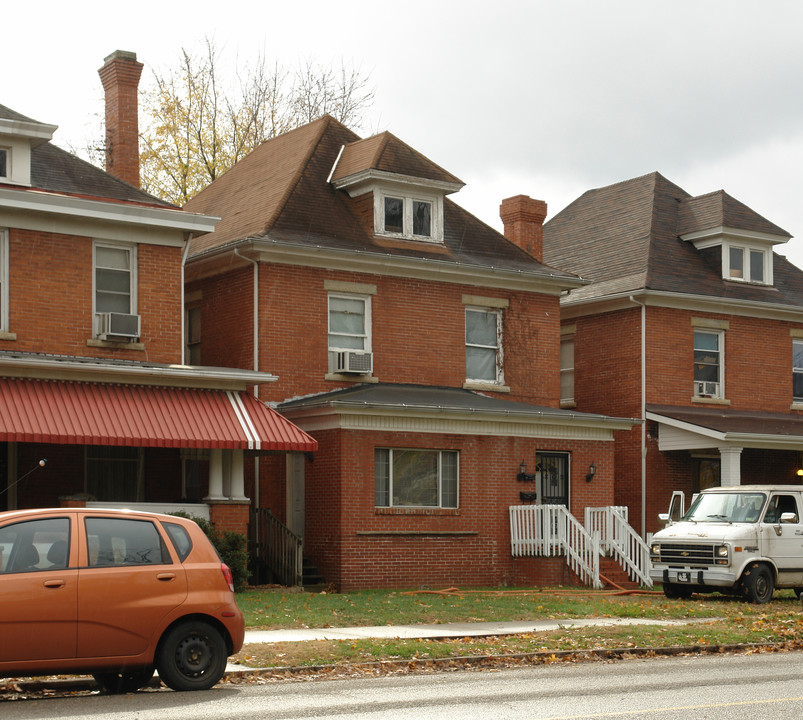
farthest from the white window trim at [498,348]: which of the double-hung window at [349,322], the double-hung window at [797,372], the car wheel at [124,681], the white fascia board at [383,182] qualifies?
the car wheel at [124,681]

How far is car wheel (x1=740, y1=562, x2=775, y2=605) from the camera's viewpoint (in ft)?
70.2

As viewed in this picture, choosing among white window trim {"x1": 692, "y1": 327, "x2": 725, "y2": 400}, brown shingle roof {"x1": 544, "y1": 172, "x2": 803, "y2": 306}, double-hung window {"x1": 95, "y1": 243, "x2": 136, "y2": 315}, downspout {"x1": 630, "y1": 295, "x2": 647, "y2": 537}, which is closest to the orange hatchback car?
double-hung window {"x1": 95, "y1": 243, "x2": 136, "y2": 315}

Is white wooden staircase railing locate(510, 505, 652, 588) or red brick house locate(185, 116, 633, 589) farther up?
red brick house locate(185, 116, 633, 589)

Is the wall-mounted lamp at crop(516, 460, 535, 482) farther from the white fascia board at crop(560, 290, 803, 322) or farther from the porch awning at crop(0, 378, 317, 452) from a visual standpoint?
the white fascia board at crop(560, 290, 803, 322)

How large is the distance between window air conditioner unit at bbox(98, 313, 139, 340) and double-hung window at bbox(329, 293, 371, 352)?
4.98 meters

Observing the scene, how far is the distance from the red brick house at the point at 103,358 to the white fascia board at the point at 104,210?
2cm

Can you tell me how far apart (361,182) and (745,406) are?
1264 centimetres

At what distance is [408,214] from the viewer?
28766mm

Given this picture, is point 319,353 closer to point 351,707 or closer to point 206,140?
point 351,707

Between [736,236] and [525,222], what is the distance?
6.04 meters

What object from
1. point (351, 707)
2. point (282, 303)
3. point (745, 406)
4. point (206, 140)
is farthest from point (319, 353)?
point (206, 140)

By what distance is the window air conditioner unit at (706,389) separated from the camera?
32.8 meters

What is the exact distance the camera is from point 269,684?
12.4 metres

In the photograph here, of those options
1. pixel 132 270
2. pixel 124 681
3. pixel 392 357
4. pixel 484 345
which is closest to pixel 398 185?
pixel 392 357
